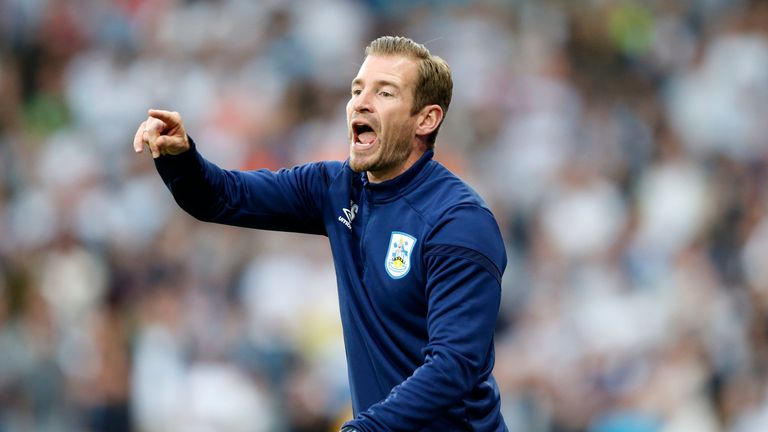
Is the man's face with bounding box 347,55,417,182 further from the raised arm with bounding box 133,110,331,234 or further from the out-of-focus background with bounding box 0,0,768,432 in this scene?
the out-of-focus background with bounding box 0,0,768,432

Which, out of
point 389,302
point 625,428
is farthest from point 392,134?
point 625,428

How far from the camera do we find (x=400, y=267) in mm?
4273

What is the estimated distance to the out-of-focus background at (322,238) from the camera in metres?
8.74

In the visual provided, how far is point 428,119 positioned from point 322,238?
17.7ft

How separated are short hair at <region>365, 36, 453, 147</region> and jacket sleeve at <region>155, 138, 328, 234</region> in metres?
0.50

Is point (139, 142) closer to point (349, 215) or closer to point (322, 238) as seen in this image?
point (349, 215)

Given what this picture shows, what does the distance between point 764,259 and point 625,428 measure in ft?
6.21

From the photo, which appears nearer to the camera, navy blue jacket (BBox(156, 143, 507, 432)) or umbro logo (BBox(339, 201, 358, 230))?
navy blue jacket (BBox(156, 143, 507, 432))

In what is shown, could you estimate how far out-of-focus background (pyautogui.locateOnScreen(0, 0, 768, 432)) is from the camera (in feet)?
28.7

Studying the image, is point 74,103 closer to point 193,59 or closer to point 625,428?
point 193,59

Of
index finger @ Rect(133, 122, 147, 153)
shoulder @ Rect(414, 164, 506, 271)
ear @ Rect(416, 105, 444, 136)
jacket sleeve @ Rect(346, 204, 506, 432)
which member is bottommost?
jacket sleeve @ Rect(346, 204, 506, 432)

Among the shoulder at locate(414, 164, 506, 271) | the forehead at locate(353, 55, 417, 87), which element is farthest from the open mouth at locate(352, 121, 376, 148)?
the shoulder at locate(414, 164, 506, 271)

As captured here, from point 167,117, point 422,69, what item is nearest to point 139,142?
point 167,117

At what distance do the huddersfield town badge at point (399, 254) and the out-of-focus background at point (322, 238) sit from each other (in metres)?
4.14
